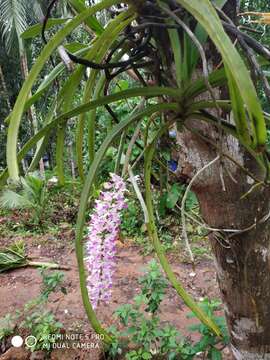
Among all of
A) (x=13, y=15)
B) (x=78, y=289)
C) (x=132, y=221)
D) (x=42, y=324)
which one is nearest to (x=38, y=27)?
(x=42, y=324)

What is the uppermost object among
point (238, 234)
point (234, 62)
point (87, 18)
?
point (87, 18)

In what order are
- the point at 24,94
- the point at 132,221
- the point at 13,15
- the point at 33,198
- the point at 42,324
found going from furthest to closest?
the point at 13,15 < the point at 33,198 < the point at 132,221 < the point at 42,324 < the point at 24,94

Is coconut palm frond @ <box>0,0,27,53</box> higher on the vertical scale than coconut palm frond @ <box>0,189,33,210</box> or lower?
higher

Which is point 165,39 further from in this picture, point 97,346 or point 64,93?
point 97,346

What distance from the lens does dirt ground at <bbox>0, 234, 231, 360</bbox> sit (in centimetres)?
172

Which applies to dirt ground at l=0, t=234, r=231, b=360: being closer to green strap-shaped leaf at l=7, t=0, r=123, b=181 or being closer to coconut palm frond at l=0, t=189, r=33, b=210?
coconut palm frond at l=0, t=189, r=33, b=210

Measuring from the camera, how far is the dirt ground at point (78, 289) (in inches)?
67.7

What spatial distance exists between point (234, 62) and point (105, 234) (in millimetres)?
377

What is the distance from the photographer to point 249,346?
0.65 m

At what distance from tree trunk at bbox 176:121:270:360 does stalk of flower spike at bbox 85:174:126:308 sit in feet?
0.37

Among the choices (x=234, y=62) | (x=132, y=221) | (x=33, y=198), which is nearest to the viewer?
(x=234, y=62)

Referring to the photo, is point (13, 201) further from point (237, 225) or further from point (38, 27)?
point (237, 225)

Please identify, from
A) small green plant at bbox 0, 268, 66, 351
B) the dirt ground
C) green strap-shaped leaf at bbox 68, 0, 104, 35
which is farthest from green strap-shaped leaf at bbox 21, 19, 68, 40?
the dirt ground

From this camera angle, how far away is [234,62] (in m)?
0.31
